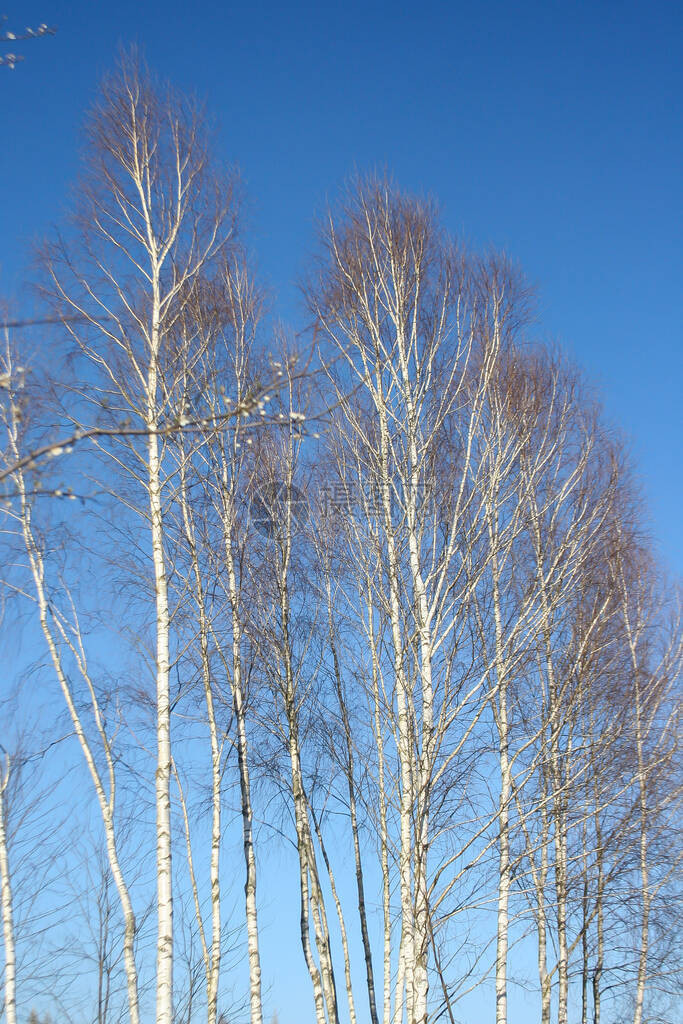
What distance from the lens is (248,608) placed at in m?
11.2

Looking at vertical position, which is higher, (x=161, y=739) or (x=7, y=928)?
(x=161, y=739)

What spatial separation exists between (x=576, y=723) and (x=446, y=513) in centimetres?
410

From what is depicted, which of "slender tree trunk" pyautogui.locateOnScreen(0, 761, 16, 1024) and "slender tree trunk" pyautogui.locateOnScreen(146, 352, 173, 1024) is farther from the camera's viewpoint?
"slender tree trunk" pyautogui.locateOnScreen(0, 761, 16, 1024)

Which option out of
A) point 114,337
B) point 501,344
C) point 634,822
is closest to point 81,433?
point 114,337

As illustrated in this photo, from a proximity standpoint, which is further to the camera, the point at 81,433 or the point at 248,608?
the point at 248,608

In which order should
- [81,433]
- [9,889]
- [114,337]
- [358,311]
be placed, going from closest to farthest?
[81,433] → [114,337] → [358,311] → [9,889]

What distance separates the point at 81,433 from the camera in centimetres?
327

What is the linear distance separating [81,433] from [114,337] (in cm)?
593

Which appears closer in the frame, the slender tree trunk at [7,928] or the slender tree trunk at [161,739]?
the slender tree trunk at [161,739]

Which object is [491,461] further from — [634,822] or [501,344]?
[634,822]

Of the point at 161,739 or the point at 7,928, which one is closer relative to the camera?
the point at 161,739

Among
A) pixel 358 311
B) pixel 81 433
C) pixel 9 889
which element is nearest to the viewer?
pixel 81 433

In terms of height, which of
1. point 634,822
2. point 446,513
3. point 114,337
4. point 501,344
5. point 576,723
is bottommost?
point 634,822

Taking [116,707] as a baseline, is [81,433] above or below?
below
